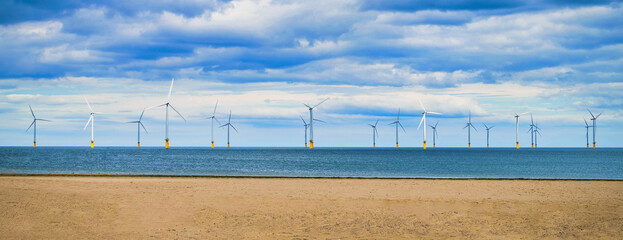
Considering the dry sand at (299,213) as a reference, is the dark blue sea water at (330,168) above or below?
below

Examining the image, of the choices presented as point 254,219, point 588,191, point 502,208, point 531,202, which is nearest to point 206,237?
point 254,219

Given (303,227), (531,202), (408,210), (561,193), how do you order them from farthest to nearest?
(561,193) < (531,202) < (408,210) < (303,227)

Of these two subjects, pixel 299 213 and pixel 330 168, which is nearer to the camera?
pixel 299 213

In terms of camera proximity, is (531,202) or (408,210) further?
(531,202)

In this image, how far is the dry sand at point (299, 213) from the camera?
19562 mm

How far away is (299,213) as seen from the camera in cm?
2342

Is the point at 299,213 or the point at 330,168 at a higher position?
the point at 299,213

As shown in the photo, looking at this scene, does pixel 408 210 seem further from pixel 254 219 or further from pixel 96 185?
pixel 96 185

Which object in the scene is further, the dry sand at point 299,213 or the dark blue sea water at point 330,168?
the dark blue sea water at point 330,168

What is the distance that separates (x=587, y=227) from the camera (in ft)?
67.7

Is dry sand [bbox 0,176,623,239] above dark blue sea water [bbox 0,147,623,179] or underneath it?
above

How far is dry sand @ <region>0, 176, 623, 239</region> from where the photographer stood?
19.6m

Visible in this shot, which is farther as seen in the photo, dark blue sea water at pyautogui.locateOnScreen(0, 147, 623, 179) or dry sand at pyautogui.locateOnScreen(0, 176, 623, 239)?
dark blue sea water at pyautogui.locateOnScreen(0, 147, 623, 179)

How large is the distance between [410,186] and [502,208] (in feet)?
35.6
